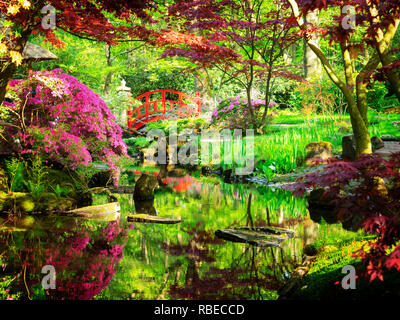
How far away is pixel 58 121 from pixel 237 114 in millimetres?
6780

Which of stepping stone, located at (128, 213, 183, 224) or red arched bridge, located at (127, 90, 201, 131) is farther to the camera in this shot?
red arched bridge, located at (127, 90, 201, 131)

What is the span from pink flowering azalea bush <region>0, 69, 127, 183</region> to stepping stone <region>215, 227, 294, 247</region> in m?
3.27

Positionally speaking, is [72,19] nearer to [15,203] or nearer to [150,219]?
[15,203]

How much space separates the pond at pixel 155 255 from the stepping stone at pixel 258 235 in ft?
0.33

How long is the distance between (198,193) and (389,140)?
4.50 m

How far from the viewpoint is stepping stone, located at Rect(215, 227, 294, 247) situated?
474cm

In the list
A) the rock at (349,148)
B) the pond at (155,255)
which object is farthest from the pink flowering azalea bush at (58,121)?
the rock at (349,148)

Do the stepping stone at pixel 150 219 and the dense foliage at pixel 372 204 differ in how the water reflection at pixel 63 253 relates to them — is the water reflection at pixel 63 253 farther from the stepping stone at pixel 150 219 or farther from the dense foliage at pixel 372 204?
the dense foliage at pixel 372 204

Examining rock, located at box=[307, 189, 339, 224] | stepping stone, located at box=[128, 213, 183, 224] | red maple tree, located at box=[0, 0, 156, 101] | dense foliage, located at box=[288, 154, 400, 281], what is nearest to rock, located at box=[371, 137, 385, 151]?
rock, located at box=[307, 189, 339, 224]

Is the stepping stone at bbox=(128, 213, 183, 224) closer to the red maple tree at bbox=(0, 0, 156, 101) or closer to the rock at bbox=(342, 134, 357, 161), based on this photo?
the red maple tree at bbox=(0, 0, 156, 101)

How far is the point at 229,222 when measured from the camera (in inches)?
234

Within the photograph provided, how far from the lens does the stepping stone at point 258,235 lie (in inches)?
187

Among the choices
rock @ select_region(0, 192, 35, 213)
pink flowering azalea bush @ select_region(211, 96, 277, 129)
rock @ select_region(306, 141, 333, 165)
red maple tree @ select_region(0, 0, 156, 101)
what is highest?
red maple tree @ select_region(0, 0, 156, 101)
